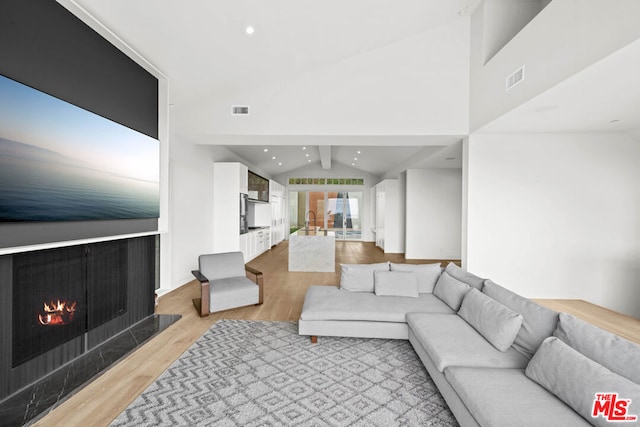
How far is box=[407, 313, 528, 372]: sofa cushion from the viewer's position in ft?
6.22

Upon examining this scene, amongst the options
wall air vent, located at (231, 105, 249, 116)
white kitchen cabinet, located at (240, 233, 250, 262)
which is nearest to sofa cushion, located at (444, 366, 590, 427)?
wall air vent, located at (231, 105, 249, 116)

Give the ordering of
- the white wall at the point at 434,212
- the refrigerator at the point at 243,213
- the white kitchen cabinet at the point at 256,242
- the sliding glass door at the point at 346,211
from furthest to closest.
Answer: the sliding glass door at the point at 346,211 < the white wall at the point at 434,212 < the white kitchen cabinet at the point at 256,242 < the refrigerator at the point at 243,213

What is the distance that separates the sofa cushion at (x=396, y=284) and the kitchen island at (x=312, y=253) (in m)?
3.02

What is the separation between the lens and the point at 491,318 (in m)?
2.15

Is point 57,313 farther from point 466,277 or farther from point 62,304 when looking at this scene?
point 466,277

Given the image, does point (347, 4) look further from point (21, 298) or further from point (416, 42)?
point (21, 298)

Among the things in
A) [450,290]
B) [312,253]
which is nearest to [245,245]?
[312,253]

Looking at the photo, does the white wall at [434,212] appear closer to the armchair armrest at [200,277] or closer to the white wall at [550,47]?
the white wall at [550,47]

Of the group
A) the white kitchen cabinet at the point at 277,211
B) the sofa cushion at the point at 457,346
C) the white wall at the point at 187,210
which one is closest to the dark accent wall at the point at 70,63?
the white wall at the point at 187,210

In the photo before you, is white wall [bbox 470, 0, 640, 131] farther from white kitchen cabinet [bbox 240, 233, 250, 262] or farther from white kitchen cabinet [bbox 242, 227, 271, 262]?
A: white kitchen cabinet [bbox 242, 227, 271, 262]

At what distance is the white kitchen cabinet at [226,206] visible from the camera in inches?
247

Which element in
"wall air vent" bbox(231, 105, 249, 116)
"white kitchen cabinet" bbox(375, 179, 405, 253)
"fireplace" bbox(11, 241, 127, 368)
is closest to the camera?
"fireplace" bbox(11, 241, 127, 368)

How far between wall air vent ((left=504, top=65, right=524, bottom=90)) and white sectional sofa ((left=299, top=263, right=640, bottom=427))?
226cm

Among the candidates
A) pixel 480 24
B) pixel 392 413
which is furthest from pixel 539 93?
pixel 392 413
